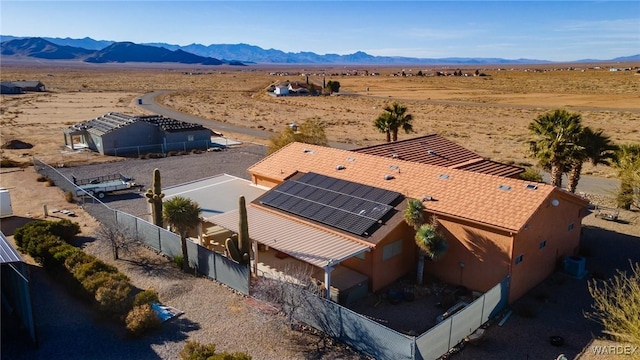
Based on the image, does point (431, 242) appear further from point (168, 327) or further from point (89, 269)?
point (89, 269)

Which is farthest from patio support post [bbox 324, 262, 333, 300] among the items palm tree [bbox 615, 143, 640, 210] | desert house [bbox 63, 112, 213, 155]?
desert house [bbox 63, 112, 213, 155]

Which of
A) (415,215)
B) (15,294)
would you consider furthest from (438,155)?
(15,294)

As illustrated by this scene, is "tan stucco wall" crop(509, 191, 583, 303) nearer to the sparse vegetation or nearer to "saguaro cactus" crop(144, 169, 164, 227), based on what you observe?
"saguaro cactus" crop(144, 169, 164, 227)

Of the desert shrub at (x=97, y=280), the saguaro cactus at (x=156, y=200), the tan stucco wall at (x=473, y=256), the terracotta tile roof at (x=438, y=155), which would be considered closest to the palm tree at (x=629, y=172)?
the terracotta tile roof at (x=438, y=155)

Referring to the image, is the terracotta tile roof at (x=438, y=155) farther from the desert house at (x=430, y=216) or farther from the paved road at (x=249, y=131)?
the paved road at (x=249, y=131)

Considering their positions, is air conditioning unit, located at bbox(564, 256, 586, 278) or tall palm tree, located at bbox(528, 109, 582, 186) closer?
air conditioning unit, located at bbox(564, 256, 586, 278)

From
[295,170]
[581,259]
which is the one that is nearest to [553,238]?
[581,259]
